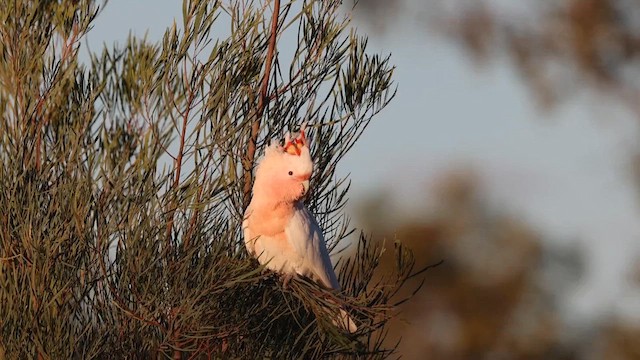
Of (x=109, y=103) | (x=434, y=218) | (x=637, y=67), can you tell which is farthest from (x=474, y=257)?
(x=109, y=103)

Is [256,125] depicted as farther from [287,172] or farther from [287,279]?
[287,279]

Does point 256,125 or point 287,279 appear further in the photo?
point 256,125

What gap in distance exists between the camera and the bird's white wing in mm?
4320

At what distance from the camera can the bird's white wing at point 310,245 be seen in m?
4.32

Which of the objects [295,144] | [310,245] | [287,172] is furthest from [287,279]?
[295,144]

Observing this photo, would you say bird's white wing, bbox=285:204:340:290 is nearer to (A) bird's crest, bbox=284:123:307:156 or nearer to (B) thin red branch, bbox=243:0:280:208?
(A) bird's crest, bbox=284:123:307:156

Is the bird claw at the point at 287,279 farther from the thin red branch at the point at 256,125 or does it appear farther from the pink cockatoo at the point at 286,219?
the thin red branch at the point at 256,125

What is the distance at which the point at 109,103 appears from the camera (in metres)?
5.34

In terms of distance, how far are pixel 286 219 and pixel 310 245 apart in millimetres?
148

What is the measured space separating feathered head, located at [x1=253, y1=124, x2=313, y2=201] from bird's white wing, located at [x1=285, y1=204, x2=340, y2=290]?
117 mm

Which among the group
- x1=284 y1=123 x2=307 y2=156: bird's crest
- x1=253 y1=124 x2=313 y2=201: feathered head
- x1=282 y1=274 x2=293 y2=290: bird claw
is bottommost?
x1=282 y1=274 x2=293 y2=290: bird claw

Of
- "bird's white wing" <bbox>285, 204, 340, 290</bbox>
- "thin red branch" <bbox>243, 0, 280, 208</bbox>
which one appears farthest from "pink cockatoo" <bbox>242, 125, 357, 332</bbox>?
"thin red branch" <bbox>243, 0, 280, 208</bbox>

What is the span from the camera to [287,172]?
427cm

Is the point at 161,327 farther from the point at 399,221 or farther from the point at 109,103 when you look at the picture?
the point at 399,221
